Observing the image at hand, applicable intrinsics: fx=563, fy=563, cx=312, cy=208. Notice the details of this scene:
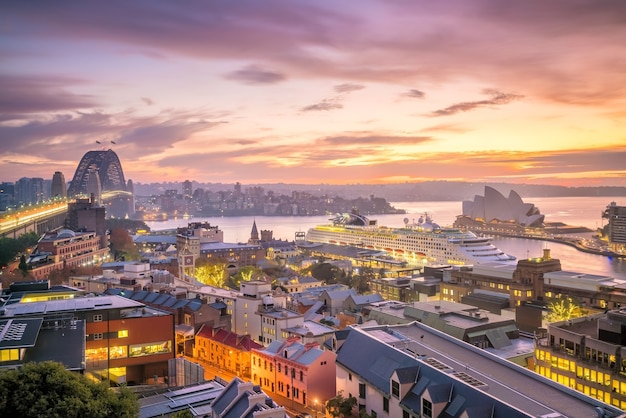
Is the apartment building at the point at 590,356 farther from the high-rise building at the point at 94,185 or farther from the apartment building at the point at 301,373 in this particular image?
the high-rise building at the point at 94,185

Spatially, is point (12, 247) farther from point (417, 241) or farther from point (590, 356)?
point (590, 356)

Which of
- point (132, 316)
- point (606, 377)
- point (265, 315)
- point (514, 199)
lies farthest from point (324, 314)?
point (514, 199)

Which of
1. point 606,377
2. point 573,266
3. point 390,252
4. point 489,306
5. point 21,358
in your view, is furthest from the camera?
point 390,252

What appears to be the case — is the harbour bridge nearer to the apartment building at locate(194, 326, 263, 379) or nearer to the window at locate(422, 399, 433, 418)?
the apartment building at locate(194, 326, 263, 379)

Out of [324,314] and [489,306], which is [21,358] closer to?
[324,314]

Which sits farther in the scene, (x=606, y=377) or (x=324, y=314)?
(x=324, y=314)

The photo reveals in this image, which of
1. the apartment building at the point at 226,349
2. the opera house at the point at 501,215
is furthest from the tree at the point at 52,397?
the opera house at the point at 501,215
